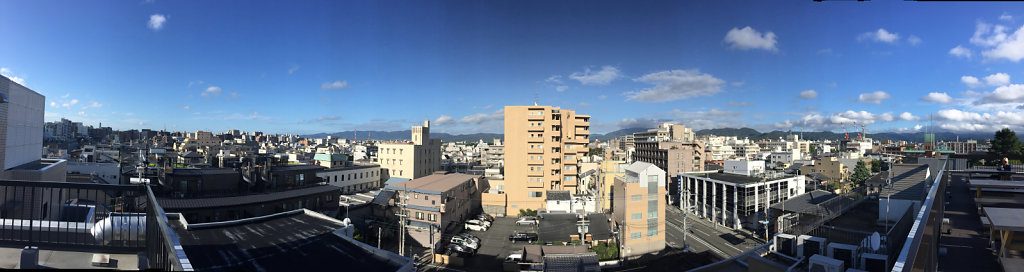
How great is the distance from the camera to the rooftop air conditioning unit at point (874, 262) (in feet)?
12.9

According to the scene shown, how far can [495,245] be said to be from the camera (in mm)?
16031

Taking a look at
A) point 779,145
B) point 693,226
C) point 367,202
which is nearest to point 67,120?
point 367,202

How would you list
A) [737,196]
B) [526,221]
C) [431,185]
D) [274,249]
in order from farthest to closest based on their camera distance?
[526,221], [737,196], [431,185], [274,249]

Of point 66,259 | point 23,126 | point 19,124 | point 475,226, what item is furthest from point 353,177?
point 66,259

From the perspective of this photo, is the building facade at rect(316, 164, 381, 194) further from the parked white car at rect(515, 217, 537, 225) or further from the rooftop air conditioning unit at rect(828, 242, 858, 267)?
the rooftop air conditioning unit at rect(828, 242, 858, 267)

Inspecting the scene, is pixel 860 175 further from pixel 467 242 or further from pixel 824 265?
pixel 824 265

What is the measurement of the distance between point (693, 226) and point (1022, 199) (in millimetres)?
12539

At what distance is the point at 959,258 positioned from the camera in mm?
5383

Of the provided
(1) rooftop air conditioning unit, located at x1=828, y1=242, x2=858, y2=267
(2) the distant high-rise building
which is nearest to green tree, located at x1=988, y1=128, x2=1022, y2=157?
(2) the distant high-rise building

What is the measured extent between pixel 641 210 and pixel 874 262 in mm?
10507

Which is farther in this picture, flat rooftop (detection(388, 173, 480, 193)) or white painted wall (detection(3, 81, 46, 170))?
flat rooftop (detection(388, 173, 480, 193))

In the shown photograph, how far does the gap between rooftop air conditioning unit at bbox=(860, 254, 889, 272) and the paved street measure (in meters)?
12.1

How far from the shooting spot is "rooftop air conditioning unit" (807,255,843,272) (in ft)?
13.1

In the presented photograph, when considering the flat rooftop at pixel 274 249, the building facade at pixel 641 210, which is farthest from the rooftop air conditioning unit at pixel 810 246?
the building facade at pixel 641 210
